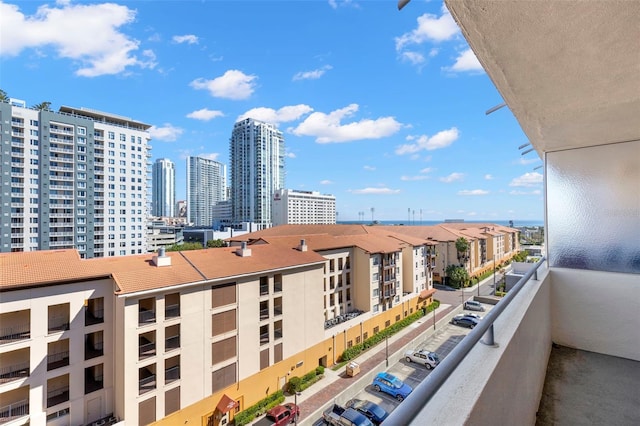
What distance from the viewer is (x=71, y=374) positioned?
7.75 meters

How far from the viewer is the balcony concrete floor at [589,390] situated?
5.92 ft

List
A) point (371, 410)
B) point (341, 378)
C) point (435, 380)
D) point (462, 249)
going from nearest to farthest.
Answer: point (435, 380)
point (371, 410)
point (341, 378)
point (462, 249)

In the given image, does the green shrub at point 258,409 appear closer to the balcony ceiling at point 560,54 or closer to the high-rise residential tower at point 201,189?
the balcony ceiling at point 560,54

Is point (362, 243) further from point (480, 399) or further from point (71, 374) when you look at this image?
point (480, 399)

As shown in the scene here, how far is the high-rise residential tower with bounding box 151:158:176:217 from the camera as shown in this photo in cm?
8412

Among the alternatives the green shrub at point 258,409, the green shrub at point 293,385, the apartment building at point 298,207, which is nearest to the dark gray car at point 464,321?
the green shrub at point 293,385

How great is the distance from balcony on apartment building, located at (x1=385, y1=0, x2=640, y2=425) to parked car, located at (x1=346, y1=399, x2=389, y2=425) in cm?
797

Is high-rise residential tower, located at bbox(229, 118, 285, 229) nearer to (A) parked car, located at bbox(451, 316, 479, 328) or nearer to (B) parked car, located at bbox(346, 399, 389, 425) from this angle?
(A) parked car, located at bbox(451, 316, 479, 328)

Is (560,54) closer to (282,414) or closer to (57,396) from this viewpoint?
(282,414)

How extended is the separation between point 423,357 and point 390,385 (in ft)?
8.71

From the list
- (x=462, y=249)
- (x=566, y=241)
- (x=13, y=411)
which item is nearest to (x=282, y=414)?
(x=13, y=411)

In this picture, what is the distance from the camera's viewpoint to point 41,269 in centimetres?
766

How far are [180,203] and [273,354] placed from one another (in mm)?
89173

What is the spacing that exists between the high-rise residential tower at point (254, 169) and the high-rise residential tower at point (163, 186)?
1411 inches
